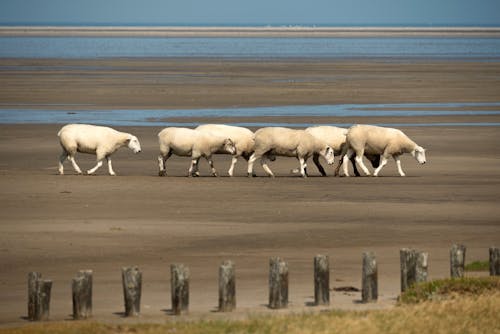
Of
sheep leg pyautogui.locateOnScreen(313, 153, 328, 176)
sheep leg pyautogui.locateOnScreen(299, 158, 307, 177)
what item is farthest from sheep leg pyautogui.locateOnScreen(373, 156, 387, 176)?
sheep leg pyautogui.locateOnScreen(299, 158, 307, 177)

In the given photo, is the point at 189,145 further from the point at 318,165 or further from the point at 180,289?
the point at 180,289

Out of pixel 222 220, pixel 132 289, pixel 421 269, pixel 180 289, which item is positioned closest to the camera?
pixel 132 289

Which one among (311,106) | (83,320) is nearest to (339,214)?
(83,320)

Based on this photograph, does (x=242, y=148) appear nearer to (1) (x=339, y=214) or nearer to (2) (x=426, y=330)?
(1) (x=339, y=214)

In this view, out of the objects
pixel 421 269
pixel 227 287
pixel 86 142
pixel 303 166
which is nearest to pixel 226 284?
pixel 227 287

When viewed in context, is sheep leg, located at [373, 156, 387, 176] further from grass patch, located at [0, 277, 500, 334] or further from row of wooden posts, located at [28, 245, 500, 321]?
grass patch, located at [0, 277, 500, 334]

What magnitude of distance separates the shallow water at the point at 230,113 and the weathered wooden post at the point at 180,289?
91.1 ft

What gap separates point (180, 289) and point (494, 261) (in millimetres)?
4240

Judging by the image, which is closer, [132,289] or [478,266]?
[132,289]

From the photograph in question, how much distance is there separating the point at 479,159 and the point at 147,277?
57.6 feet

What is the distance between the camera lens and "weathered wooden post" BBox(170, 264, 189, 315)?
15.3 meters

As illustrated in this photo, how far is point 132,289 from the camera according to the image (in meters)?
15.2

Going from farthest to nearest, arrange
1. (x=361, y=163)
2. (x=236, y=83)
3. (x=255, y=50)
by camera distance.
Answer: (x=255, y=50) < (x=236, y=83) < (x=361, y=163)

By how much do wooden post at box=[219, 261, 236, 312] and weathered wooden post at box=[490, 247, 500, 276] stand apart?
139 inches
